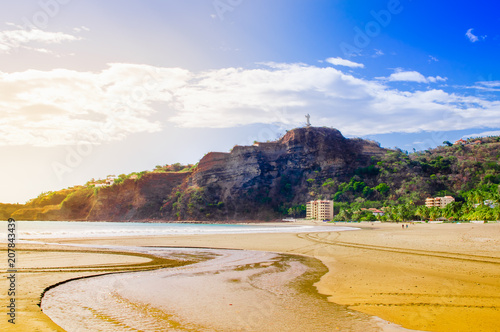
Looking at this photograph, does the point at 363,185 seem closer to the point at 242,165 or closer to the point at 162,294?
the point at 242,165

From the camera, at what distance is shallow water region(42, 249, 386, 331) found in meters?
6.26

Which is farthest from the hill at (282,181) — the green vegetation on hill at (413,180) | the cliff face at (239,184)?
the green vegetation on hill at (413,180)

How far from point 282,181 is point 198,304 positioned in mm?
119431

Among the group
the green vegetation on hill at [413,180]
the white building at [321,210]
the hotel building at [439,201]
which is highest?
the green vegetation on hill at [413,180]

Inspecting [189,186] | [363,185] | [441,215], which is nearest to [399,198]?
[363,185]

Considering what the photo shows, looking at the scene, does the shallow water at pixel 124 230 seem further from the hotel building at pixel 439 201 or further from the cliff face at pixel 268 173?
the hotel building at pixel 439 201

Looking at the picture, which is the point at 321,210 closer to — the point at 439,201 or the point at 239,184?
the point at 239,184

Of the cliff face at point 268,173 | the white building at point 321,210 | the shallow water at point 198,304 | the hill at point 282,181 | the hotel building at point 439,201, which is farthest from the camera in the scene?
the cliff face at point 268,173

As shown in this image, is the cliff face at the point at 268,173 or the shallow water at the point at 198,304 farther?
the cliff face at the point at 268,173

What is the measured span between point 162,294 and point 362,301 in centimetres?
495

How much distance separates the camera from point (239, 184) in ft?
398

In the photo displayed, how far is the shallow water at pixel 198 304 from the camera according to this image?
6.26m

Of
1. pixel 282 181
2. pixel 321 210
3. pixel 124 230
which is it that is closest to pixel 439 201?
pixel 321 210

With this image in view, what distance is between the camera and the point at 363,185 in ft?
398
